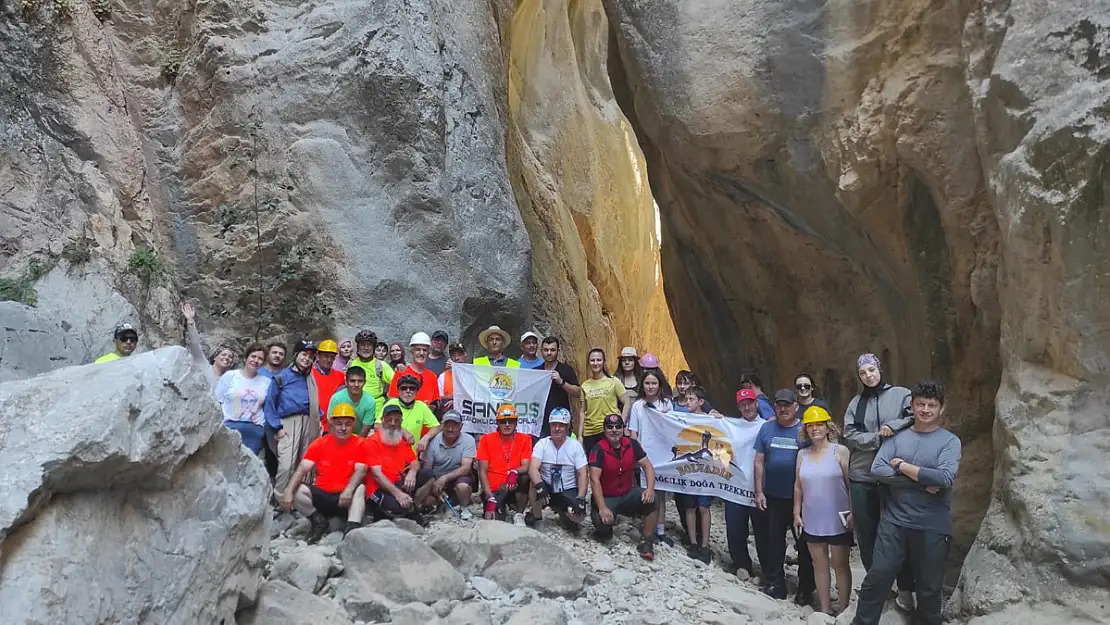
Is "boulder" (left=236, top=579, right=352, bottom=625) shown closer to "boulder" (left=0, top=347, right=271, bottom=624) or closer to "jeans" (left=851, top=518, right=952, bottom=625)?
"boulder" (left=0, top=347, right=271, bottom=624)

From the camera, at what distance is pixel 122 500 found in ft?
12.0

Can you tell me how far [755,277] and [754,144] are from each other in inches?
94.3

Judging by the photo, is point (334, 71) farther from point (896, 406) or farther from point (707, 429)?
point (896, 406)

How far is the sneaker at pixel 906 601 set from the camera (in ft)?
17.6

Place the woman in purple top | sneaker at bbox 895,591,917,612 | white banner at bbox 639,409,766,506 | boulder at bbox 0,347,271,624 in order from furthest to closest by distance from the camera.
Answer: white banner at bbox 639,409,766,506, the woman in purple top, sneaker at bbox 895,591,917,612, boulder at bbox 0,347,271,624

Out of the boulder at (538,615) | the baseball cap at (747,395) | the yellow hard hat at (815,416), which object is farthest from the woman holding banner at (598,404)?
the boulder at (538,615)

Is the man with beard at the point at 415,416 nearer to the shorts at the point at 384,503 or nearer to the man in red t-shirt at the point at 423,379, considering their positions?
the man in red t-shirt at the point at 423,379

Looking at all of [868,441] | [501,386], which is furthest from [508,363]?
[868,441]

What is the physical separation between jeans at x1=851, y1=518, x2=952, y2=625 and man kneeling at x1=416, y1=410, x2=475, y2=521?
3.08 meters

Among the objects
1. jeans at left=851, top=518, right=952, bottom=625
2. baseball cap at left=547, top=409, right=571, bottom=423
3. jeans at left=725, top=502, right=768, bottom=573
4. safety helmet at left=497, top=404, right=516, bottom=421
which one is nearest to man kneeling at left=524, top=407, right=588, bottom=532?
baseball cap at left=547, top=409, right=571, bottom=423

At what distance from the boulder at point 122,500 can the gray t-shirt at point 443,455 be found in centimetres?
266

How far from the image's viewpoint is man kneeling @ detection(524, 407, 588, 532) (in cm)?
688

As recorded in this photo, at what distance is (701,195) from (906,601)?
21.1ft

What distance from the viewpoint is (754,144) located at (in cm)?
929
